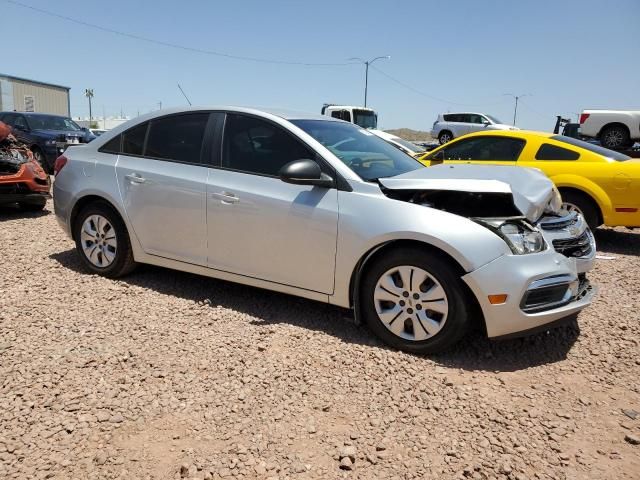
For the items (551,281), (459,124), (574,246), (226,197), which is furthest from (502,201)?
(459,124)

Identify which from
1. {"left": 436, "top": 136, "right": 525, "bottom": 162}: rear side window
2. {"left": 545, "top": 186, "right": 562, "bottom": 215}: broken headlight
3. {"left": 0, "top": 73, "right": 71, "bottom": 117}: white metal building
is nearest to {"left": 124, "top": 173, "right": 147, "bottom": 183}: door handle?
{"left": 545, "top": 186, "right": 562, "bottom": 215}: broken headlight

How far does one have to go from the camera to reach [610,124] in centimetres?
1545

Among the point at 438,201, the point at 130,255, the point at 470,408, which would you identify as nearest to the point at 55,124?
the point at 130,255

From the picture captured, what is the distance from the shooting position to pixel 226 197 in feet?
12.9

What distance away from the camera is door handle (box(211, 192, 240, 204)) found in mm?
3902

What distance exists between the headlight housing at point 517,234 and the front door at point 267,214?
1.04 metres

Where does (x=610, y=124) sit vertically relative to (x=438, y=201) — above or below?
above

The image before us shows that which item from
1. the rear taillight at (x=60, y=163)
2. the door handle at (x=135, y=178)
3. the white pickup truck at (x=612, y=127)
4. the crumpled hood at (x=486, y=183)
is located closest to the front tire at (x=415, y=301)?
the crumpled hood at (x=486, y=183)

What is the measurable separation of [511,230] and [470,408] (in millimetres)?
1179

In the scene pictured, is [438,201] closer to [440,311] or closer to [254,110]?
[440,311]

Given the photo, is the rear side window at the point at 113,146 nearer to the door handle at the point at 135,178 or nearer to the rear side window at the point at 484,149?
the door handle at the point at 135,178

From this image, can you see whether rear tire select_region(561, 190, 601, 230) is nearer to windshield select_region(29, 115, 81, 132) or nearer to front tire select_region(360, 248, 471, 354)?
front tire select_region(360, 248, 471, 354)

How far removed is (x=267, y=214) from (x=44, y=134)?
1154 cm

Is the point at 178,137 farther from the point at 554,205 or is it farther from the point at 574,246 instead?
the point at 574,246
